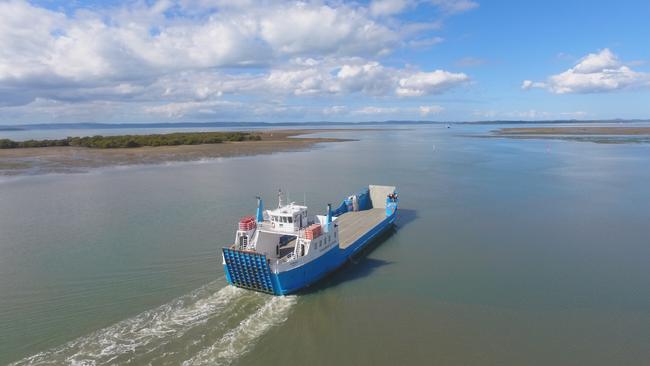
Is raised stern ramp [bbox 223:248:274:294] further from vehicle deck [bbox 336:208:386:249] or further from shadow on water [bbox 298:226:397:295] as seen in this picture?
vehicle deck [bbox 336:208:386:249]

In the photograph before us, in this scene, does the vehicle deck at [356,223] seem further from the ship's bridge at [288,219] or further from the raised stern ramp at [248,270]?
the raised stern ramp at [248,270]

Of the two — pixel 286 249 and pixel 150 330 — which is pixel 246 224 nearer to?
pixel 286 249

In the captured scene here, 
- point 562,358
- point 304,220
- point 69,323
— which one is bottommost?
point 562,358

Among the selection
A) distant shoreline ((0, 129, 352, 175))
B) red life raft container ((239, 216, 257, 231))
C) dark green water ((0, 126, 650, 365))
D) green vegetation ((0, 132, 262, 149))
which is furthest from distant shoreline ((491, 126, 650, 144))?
red life raft container ((239, 216, 257, 231))

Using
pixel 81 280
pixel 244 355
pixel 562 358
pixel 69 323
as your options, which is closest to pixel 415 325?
pixel 562 358

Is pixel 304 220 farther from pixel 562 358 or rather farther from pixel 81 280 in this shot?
pixel 562 358
